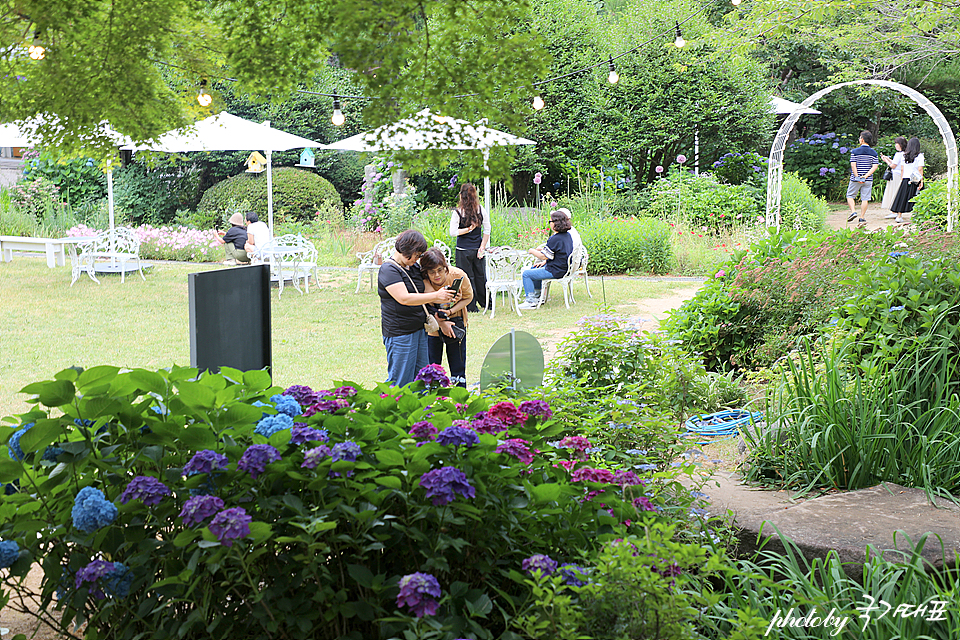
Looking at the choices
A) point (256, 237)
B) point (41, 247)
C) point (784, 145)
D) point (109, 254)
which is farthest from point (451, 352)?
point (41, 247)

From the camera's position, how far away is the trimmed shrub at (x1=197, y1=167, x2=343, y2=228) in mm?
19781

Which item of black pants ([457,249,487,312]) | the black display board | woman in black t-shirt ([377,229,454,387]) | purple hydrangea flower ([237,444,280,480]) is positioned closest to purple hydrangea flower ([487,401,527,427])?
purple hydrangea flower ([237,444,280,480])

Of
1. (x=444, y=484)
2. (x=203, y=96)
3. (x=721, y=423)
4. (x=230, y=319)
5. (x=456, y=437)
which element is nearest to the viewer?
(x=444, y=484)

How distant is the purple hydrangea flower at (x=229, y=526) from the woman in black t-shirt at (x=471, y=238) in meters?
7.27

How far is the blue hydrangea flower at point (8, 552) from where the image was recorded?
1.85m

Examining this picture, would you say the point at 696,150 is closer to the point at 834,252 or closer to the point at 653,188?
the point at 653,188

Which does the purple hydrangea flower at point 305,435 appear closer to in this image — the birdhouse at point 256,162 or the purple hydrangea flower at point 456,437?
the purple hydrangea flower at point 456,437

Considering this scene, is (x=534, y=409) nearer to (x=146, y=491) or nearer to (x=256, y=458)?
(x=256, y=458)

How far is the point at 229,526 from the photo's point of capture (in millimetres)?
1683

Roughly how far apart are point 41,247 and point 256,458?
627 inches

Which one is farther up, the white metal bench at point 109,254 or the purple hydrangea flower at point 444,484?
the white metal bench at point 109,254

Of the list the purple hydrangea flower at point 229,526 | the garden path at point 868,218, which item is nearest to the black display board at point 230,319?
the purple hydrangea flower at point 229,526

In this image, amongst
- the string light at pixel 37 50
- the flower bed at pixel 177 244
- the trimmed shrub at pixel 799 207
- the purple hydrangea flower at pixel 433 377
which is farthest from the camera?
the flower bed at pixel 177 244

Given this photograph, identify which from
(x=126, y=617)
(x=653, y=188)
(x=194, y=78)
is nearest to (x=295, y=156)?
(x=653, y=188)
